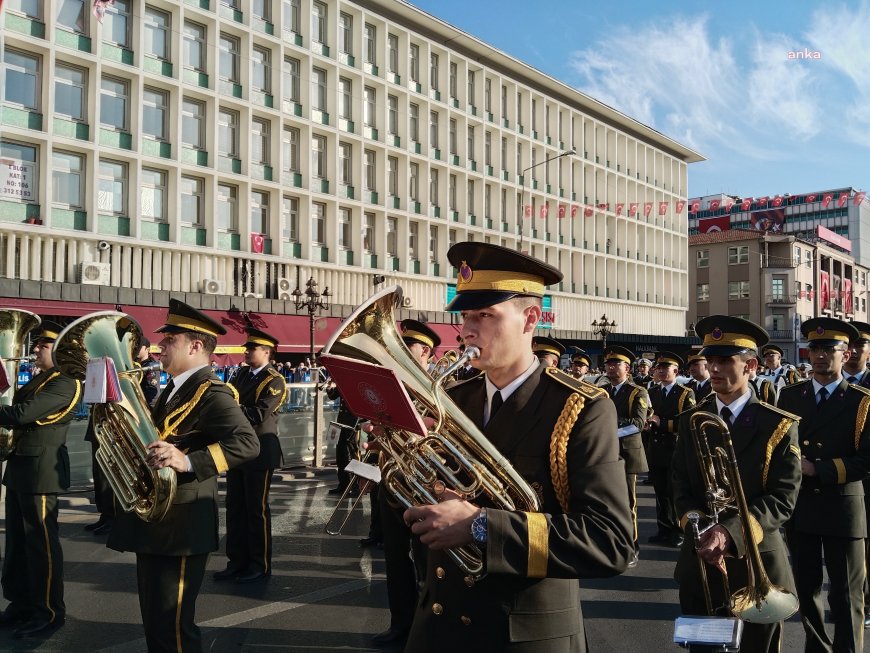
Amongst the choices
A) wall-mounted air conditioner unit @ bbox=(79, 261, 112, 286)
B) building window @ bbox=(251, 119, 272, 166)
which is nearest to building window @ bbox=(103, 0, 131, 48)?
building window @ bbox=(251, 119, 272, 166)

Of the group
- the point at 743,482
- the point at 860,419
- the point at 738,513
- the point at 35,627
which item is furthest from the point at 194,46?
the point at 738,513

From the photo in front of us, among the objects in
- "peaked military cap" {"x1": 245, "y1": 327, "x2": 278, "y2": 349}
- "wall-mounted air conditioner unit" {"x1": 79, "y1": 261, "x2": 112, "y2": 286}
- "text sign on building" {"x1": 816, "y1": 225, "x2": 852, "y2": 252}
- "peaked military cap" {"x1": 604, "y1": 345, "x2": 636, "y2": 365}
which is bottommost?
"peaked military cap" {"x1": 604, "y1": 345, "x2": 636, "y2": 365}

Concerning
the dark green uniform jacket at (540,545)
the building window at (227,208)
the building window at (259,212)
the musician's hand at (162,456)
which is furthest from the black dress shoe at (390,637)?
the building window at (259,212)

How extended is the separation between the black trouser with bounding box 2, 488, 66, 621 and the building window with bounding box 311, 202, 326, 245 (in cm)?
3018

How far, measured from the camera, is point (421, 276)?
132ft

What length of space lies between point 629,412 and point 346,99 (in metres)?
30.6

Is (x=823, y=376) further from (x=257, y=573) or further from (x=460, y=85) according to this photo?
(x=460, y=85)

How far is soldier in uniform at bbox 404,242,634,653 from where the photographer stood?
2.37 metres

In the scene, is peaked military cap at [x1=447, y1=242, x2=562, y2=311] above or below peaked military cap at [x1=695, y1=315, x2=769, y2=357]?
above

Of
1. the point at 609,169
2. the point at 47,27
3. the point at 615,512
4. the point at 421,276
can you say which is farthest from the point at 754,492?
the point at 609,169

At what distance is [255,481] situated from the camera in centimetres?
761

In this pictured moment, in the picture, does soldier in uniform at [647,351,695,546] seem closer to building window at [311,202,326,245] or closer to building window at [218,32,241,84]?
building window at [218,32,241,84]

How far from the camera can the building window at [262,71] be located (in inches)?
1293

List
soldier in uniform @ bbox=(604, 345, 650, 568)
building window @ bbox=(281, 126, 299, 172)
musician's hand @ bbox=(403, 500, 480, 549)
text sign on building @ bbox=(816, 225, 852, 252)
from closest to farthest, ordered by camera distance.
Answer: musician's hand @ bbox=(403, 500, 480, 549) < soldier in uniform @ bbox=(604, 345, 650, 568) < building window @ bbox=(281, 126, 299, 172) < text sign on building @ bbox=(816, 225, 852, 252)
